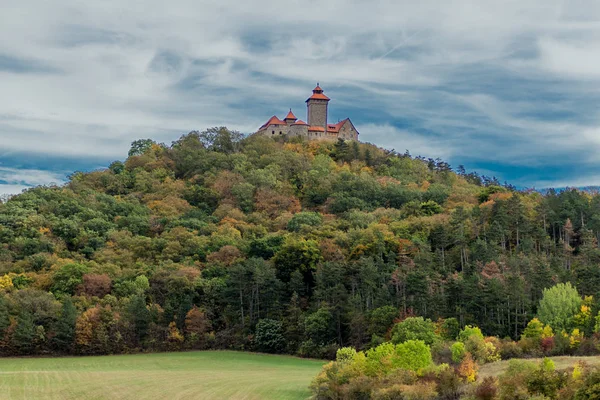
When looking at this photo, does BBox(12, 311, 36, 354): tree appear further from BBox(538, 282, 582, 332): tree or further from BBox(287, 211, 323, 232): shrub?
BBox(538, 282, 582, 332): tree

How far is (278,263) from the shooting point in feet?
227

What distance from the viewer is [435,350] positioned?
45438 mm

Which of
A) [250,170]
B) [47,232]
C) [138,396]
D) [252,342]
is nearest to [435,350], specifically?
[138,396]

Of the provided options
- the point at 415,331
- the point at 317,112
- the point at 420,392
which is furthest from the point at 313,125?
the point at 420,392

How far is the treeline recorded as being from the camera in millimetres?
57312

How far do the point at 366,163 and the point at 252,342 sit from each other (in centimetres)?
5015

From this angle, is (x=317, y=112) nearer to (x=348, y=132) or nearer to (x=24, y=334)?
(x=348, y=132)

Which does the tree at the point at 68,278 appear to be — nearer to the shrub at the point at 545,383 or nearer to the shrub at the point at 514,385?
the shrub at the point at 514,385

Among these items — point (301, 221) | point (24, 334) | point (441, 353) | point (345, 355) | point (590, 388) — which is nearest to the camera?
point (590, 388)

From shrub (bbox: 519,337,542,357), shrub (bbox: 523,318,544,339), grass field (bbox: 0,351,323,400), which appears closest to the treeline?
grass field (bbox: 0,351,323,400)

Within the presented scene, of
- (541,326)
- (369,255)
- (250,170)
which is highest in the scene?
(250,170)

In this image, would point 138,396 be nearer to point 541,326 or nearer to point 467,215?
point 541,326

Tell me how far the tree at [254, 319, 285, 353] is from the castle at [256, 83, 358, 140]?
2216 inches

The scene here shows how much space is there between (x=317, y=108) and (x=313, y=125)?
2722 millimetres
